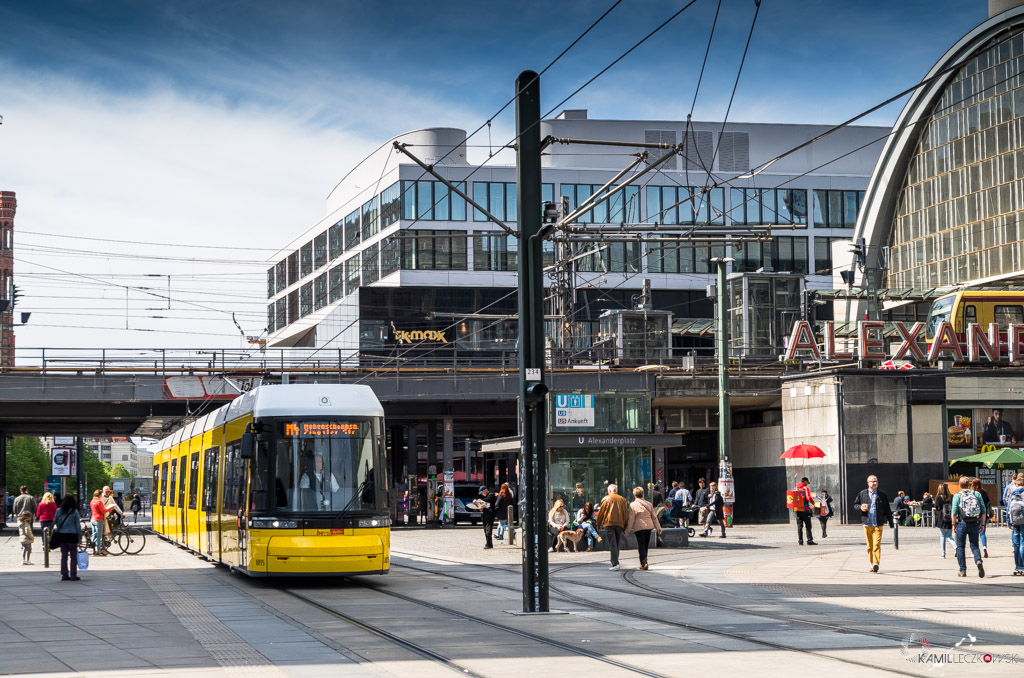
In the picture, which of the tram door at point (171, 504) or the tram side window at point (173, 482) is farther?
the tram door at point (171, 504)

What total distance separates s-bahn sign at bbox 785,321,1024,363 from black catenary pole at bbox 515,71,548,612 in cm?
3087

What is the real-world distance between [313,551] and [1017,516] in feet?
35.1

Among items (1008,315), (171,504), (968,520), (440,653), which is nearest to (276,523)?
(440,653)

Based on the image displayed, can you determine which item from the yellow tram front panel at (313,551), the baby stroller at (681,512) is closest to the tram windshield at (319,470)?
the yellow tram front panel at (313,551)

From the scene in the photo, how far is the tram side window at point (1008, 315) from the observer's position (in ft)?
166

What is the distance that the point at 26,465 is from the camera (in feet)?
397

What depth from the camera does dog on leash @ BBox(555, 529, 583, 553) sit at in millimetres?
30173

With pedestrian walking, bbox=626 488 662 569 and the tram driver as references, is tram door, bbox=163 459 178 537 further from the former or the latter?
pedestrian walking, bbox=626 488 662 569

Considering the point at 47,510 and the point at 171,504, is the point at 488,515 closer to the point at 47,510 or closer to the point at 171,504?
the point at 171,504

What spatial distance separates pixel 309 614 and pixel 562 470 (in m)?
15.5

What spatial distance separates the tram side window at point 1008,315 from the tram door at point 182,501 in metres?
32.9

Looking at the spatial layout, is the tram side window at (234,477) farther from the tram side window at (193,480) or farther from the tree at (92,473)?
the tree at (92,473)

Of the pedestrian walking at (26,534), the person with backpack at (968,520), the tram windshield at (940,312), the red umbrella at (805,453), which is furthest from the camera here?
the tram windshield at (940,312)

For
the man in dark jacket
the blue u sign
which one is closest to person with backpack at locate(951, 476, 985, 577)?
the man in dark jacket
